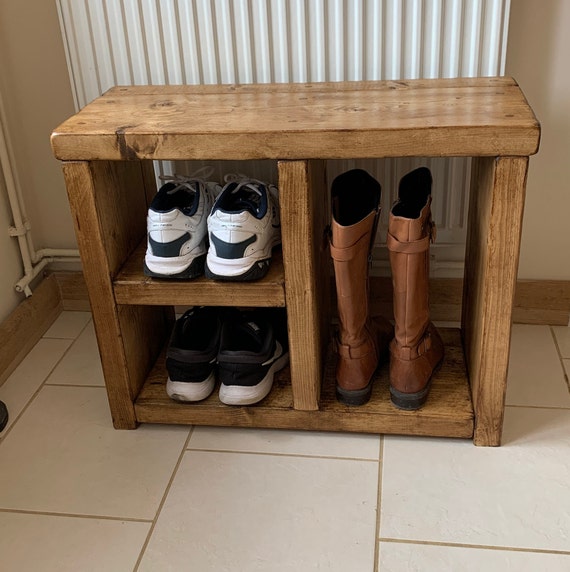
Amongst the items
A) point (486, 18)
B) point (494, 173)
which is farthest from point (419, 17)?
point (494, 173)

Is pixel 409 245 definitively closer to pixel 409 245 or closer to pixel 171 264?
pixel 409 245

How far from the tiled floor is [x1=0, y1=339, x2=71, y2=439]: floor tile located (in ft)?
0.10

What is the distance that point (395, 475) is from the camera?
1.39 meters

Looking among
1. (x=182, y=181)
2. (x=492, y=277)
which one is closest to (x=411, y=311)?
(x=492, y=277)

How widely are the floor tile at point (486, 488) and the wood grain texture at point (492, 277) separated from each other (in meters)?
0.06

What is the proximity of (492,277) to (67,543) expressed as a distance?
85 centimetres

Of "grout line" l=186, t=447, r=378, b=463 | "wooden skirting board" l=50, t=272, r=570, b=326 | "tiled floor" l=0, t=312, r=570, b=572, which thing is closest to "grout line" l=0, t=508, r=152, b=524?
"tiled floor" l=0, t=312, r=570, b=572

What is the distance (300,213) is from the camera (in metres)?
1.27

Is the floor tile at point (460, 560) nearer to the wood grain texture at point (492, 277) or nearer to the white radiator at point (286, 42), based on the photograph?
the wood grain texture at point (492, 277)

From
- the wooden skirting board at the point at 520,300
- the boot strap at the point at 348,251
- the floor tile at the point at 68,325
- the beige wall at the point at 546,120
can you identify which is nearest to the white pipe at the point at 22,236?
the floor tile at the point at 68,325

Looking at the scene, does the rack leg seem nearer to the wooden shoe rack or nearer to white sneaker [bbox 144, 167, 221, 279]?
the wooden shoe rack

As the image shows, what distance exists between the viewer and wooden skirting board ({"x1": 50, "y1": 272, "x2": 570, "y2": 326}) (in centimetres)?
180

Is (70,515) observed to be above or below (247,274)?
below

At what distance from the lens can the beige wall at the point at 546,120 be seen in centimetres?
154
